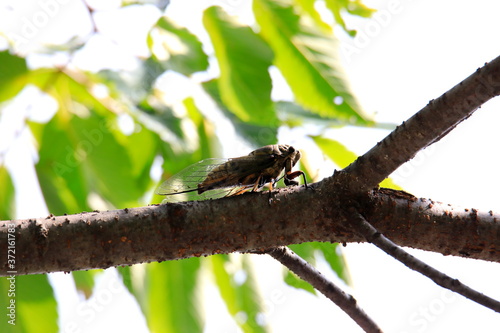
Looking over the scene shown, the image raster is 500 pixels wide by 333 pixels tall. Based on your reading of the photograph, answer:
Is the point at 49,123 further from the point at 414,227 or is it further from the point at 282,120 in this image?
the point at 414,227

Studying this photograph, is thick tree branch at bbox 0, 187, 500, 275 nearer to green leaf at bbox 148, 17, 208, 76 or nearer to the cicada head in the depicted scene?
the cicada head

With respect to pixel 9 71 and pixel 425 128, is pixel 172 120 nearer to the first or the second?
pixel 9 71

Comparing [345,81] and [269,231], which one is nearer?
[269,231]

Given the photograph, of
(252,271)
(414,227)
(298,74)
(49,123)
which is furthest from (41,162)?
(414,227)

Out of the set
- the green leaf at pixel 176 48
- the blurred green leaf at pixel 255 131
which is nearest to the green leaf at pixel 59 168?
the green leaf at pixel 176 48

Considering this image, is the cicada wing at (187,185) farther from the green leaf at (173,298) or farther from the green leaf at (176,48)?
the green leaf at (176,48)

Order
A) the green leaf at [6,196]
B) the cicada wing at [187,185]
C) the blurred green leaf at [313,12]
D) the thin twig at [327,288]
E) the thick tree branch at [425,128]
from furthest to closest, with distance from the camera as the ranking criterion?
the blurred green leaf at [313,12] < the green leaf at [6,196] < the cicada wing at [187,185] < the thin twig at [327,288] < the thick tree branch at [425,128]

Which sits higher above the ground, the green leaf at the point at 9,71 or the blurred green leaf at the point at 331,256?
the green leaf at the point at 9,71
